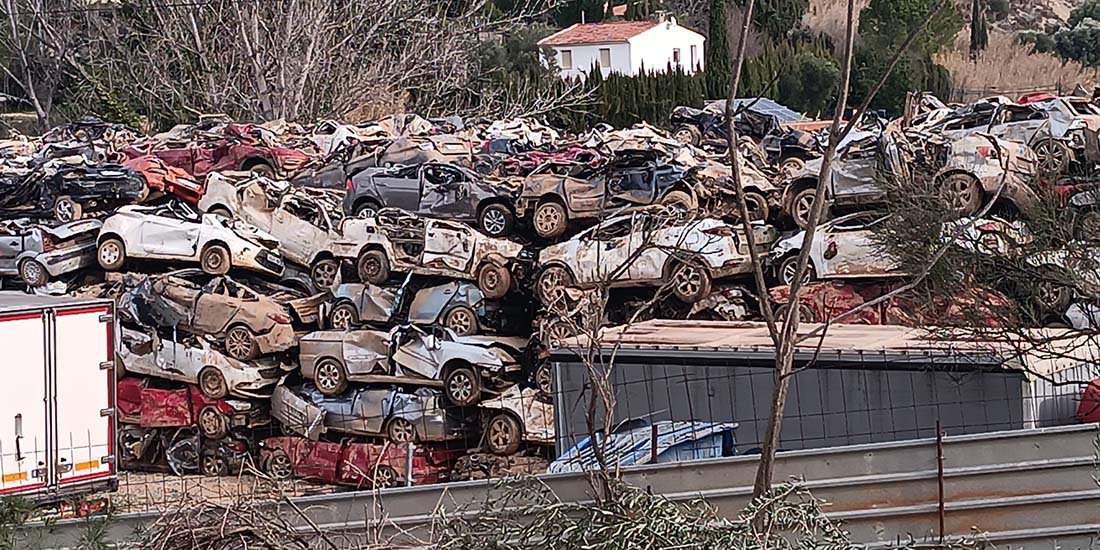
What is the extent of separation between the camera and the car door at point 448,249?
14.0m

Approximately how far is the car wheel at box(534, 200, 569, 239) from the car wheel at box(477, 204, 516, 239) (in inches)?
16.3

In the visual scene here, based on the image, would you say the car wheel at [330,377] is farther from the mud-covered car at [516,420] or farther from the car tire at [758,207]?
the car tire at [758,207]

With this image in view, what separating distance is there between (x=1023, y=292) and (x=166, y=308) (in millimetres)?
8634

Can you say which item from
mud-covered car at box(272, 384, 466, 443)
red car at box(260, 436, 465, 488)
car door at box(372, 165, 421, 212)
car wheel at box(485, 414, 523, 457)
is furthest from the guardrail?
car door at box(372, 165, 421, 212)

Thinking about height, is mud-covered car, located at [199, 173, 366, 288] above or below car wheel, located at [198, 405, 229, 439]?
above

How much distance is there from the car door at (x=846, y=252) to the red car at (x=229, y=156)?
29.8ft

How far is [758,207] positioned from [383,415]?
4.31m

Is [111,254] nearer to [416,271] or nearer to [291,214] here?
[291,214]

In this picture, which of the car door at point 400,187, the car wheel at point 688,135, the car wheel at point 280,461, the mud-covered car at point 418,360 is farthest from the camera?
the car wheel at point 688,135

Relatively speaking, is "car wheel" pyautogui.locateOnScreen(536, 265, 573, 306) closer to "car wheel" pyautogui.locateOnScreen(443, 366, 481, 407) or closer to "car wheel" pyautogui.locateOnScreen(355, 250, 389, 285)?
"car wheel" pyautogui.locateOnScreen(443, 366, 481, 407)

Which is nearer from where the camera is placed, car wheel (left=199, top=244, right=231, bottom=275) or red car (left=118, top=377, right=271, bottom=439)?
red car (left=118, top=377, right=271, bottom=439)

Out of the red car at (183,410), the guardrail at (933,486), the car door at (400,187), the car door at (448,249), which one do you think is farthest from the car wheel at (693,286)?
the guardrail at (933,486)

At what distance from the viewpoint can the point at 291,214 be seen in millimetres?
15625

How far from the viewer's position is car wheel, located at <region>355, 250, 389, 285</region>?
1409 cm
